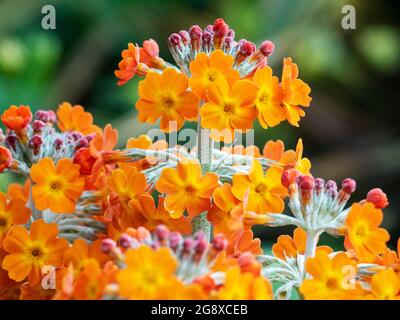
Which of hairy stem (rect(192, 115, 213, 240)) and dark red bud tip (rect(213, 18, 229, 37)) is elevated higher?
dark red bud tip (rect(213, 18, 229, 37))

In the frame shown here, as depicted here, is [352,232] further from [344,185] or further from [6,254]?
[6,254]

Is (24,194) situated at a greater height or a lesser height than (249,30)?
lesser

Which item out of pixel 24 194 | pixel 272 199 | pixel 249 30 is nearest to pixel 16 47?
pixel 249 30

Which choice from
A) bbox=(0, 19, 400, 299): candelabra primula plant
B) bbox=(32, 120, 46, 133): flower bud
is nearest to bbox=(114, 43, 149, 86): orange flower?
bbox=(0, 19, 400, 299): candelabra primula plant

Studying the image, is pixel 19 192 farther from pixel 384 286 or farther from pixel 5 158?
pixel 384 286

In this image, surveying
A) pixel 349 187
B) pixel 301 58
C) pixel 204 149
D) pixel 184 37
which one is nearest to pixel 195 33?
pixel 184 37

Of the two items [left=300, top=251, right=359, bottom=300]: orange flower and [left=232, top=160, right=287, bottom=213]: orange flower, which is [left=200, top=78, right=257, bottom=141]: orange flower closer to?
[left=232, top=160, right=287, bottom=213]: orange flower
